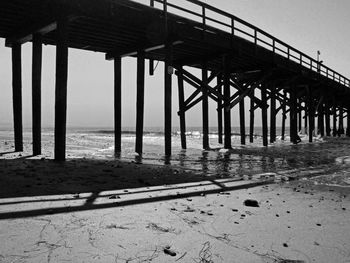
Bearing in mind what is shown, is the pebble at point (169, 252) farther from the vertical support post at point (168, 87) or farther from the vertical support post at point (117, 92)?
the vertical support post at point (117, 92)

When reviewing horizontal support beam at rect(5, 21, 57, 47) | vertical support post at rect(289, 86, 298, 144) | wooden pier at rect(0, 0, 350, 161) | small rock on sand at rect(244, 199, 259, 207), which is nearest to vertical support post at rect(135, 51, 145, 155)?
wooden pier at rect(0, 0, 350, 161)

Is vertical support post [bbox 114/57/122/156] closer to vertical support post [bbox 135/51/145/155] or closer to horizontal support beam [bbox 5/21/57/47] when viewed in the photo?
vertical support post [bbox 135/51/145/155]

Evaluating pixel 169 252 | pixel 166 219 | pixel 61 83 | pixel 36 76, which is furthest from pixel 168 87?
pixel 169 252

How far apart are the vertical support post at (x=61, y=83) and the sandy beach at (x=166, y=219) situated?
2.11 metres

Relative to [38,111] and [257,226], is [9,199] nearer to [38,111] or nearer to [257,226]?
[257,226]

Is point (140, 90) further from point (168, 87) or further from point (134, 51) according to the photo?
point (134, 51)

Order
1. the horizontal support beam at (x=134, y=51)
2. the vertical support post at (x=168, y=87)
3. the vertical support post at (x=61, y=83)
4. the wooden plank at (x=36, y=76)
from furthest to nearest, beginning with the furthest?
1. the horizontal support beam at (x=134, y=51)
2. the vertical support post at (x=168, y=87)
3. the wooden plank at (x=36, y=76)
4. the vertical support post at (x=61, y=83)

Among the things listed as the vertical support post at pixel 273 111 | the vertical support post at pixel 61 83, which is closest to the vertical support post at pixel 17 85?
the vertical support post at pixel 61 83

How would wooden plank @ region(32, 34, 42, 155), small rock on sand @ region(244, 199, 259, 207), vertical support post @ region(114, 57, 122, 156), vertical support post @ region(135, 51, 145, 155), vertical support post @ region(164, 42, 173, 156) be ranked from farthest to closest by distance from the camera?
vertical support post @ region(114, 57, 122, 156) → vertical support post @ region(135, 51, 145, 155) → vertical support post @ region(164, 42, 173, 156) → wooden plank @ region(32, 34, 42, 155) → small rock on sand @ region(244, 199, 259, 207)

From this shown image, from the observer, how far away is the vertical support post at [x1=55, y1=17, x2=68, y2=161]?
8039 mm

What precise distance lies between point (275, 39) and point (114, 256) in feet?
49.0

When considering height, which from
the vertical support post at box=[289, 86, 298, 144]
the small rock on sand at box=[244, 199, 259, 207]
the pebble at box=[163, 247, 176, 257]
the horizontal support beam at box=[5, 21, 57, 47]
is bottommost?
the pebble at box=[163, 247, 176, 257]

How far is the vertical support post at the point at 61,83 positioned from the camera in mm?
8039

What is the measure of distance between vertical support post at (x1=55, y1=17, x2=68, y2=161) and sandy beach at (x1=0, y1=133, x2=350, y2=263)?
6.93 feet
